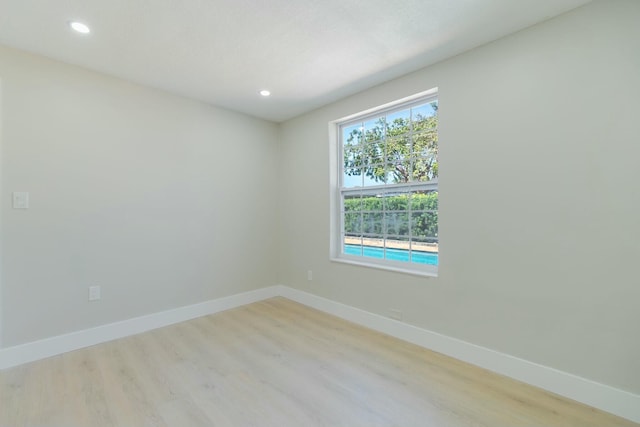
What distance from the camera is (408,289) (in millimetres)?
2648

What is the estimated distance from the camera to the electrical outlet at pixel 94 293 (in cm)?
259

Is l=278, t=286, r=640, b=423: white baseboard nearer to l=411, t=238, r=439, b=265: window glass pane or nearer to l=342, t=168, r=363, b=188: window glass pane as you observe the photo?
l=411, t=238, r=439, b=265: window glass pane

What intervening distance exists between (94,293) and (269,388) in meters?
1.89

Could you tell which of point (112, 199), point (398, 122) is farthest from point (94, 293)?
point (398, 122)

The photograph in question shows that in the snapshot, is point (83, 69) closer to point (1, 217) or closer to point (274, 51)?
point (1, 217)

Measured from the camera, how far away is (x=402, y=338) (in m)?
2.66

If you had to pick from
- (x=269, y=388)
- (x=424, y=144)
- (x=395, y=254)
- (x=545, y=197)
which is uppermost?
(x=424, y=144)

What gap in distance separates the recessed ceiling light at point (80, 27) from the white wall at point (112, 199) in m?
0.66

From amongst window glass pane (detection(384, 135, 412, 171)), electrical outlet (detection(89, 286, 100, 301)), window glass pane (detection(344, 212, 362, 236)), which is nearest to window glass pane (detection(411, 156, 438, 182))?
window glass pane (detection(384, 135, 412, 171))

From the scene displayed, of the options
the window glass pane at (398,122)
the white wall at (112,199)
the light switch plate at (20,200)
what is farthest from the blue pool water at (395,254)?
the light switch plate at (20,200)

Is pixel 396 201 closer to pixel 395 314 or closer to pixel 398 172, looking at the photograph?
pixel 398 172

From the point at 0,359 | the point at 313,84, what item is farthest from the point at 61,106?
the point at 313,84

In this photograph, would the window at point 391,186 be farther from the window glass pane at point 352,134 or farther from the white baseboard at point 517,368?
the white baseboard at point 517,368

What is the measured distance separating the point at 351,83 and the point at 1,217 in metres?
3.13
